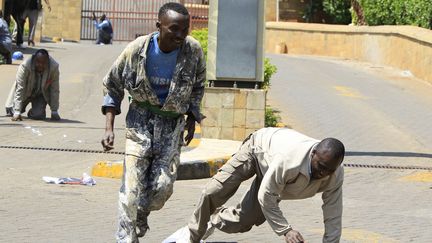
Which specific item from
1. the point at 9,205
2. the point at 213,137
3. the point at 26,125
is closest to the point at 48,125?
the point at 26,125

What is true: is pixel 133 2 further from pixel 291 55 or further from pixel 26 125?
pixel 26 125

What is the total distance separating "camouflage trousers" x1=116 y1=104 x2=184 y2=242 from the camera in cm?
714

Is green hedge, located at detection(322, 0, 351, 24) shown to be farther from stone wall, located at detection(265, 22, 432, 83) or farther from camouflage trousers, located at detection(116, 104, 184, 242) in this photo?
camouflage trousers, located at detection(116, 104, 184, 242)

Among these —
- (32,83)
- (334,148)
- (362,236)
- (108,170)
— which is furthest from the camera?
(32,83)

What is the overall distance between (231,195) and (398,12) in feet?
81.4

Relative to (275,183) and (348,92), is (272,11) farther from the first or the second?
(275,183)

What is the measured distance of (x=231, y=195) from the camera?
752cm

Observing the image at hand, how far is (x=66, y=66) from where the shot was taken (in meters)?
26.5

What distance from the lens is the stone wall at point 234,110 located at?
14.0 metres

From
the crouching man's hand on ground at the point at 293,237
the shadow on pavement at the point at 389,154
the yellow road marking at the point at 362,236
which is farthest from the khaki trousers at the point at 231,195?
the shadow on pavement at the point at 389,154

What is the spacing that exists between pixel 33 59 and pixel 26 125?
3.05 feet

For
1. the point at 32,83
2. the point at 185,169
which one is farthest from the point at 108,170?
the point at 32,83

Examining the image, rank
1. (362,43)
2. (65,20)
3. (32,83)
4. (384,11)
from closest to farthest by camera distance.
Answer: (32,83), (362,43), (384,11), (65,20)

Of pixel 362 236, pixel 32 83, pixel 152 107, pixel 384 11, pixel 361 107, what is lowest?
pixel 362 236
